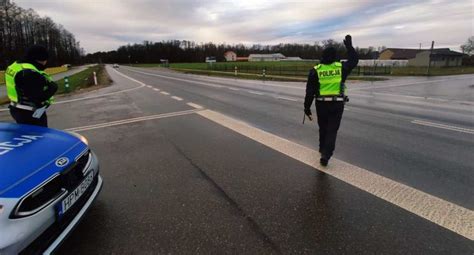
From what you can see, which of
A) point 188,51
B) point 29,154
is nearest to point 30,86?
point 29,154

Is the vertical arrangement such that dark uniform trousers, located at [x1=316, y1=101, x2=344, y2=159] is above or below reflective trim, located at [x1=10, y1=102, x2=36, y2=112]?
below

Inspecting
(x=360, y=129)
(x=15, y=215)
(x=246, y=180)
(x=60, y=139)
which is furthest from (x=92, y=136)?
(x=360, y=129)

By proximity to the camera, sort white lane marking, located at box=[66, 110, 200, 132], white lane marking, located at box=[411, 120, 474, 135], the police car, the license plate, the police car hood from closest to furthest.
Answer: the police car, the police car hood, the license plate, white lane marking, located at box=[411, 120, 474, 135], white lane marking, located at box=[66, 110, 200, 132]

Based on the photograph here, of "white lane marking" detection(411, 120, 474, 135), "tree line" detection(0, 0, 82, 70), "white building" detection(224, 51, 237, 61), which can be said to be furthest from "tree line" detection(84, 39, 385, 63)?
"white lane marking" detection(411, 120, 474, 135)

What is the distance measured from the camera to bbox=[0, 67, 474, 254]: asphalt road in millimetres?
2664

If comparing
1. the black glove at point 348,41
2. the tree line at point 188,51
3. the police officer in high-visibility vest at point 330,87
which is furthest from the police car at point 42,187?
the tree line at point 188,51

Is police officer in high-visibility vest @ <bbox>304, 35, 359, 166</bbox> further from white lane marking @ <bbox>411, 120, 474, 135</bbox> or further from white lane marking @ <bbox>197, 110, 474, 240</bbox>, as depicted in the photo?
white lane marking @ <bbox>411, 120, 474, 135</bbox>

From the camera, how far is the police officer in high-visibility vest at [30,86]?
3885 mm

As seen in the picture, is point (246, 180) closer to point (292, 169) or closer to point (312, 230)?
point (292, 169)

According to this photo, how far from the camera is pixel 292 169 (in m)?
4.41

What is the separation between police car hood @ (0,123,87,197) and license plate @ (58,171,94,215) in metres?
0.25

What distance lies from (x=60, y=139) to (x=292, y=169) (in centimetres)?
308

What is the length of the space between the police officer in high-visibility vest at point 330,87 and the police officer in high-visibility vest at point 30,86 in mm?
3921

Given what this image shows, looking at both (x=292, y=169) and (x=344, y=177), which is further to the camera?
(x=292, y=169)
